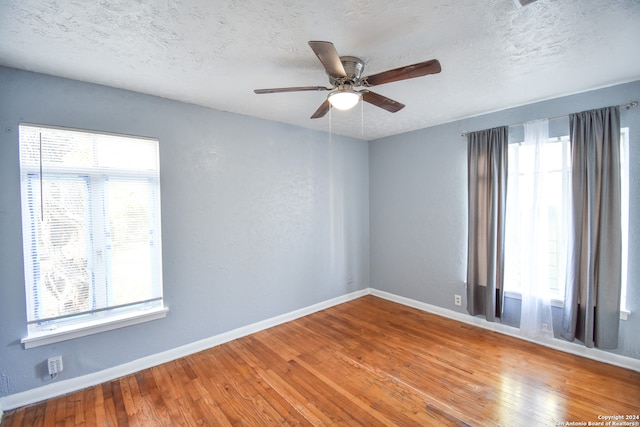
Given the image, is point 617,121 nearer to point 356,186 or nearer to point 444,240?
point 444,240

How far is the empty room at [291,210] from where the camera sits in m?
1.67

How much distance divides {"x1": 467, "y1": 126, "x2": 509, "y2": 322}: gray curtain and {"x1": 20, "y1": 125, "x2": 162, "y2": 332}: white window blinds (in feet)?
11.3

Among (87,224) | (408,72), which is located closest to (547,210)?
(408,72)

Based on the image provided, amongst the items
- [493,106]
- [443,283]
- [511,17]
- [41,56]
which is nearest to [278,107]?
[41,56]

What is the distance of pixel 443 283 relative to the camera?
12.0ft

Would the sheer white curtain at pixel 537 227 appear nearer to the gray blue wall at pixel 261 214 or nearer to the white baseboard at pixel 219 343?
the white baseboard at pixel 219 343

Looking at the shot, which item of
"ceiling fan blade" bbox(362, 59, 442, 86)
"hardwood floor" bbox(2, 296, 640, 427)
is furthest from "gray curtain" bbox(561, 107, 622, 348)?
"ceiling fan blade" bbox(362, 59, 442, 86)

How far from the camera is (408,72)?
1.59 meters

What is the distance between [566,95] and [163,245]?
414cm

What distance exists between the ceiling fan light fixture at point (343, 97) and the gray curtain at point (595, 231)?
228 cm

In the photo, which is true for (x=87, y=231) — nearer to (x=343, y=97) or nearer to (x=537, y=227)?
(x=343, y=97)

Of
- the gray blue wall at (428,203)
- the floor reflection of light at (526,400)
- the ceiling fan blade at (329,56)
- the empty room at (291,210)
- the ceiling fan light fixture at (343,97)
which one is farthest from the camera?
the gray blue wall at (428,203)

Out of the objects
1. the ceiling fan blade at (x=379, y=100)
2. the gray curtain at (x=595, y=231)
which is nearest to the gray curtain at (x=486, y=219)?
the gray curtain at (x=595, y=231)

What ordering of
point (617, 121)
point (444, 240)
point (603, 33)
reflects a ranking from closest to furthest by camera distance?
point (603, 33), point (617, 121), point (444, 240)
